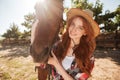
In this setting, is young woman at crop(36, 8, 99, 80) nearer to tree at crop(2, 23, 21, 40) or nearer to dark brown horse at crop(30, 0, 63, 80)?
dark brown horse at crop(30, 0, 63, 80)

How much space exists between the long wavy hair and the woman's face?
45 millimetres

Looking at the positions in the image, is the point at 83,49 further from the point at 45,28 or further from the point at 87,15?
the point at 45,28

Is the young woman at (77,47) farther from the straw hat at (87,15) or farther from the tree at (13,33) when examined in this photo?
the tree at (13,33)

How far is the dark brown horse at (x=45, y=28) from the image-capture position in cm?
162

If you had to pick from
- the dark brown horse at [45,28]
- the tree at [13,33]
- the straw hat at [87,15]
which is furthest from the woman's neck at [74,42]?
the tree at [13,33]

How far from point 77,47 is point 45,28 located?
59cm

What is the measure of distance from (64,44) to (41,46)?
27.7 inches

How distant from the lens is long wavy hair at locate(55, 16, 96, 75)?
6.93 feet

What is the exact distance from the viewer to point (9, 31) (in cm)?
2684

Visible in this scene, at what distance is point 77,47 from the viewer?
2188mm

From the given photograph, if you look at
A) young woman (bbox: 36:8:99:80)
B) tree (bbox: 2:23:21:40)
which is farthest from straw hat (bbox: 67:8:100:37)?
tree (bbox: 2:23:21:40)

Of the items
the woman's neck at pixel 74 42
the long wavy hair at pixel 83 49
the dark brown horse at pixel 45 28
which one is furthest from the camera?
the woman's neck at pixel 74 42

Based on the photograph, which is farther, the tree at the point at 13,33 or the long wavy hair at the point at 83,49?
the tree at the point at 13,33

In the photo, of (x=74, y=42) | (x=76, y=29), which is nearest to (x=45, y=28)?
(x=76, y=29)
